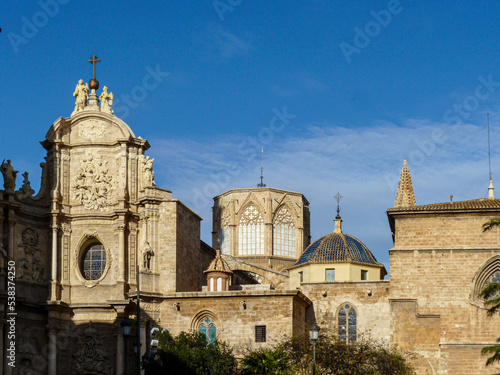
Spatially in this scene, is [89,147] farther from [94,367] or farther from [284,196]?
[284,196]

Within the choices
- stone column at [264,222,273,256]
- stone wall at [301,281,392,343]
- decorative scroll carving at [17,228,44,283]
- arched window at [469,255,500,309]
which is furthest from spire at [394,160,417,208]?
decorative scroll carving at [17,228,44,283]

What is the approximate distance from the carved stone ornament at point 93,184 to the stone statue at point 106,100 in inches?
91.6

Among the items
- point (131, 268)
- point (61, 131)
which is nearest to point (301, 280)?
point (131, 268)

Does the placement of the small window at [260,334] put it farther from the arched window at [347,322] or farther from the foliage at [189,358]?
the arched window at [347,322]

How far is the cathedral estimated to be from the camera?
152 ft

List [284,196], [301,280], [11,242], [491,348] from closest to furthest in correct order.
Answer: [491,348]
[11,242]
[301,280]
[284,196]

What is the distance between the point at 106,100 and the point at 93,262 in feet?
24.1

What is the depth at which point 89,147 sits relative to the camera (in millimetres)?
49938

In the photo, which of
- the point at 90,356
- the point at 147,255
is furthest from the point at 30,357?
the point at 147,255

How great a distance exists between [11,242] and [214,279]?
900cm

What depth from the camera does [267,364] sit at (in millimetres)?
42250

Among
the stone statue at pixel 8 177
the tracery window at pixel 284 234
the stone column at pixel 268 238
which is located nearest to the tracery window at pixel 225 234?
the stone column at pixel 268 238

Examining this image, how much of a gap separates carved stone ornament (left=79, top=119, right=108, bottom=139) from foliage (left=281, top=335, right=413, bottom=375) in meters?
13.0

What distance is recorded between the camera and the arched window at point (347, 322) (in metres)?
48.8
